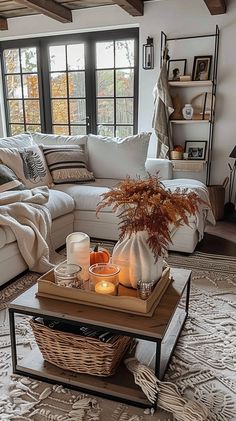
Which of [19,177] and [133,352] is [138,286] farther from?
[19,177]

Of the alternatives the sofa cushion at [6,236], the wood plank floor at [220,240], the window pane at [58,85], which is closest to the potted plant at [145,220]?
the sofa cushion at [6,236]

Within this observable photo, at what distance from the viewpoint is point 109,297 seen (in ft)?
4.67

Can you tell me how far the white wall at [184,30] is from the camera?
12.6ft

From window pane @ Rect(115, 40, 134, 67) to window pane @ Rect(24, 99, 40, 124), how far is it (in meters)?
1.32

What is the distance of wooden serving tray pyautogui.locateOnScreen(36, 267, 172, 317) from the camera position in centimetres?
139

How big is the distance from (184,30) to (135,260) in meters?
3.39

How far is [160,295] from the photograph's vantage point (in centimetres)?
152

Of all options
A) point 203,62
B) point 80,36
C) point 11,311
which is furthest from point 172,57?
point 11,311

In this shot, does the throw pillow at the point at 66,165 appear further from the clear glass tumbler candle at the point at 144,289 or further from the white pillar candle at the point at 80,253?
the clear glass tumbler candle at the point at 144,289

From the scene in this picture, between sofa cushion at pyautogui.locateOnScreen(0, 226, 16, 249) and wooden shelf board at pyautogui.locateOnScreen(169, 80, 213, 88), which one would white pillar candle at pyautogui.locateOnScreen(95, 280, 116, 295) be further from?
wooden shelf board at pyautogui.locateOnScreen(169, 80, 213, 88)

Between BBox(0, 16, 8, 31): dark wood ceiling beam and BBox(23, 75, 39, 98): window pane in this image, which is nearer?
BBox(0, 16, 8, 31): dark wood ceiling beam

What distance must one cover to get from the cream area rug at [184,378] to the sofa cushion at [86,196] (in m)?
1.07

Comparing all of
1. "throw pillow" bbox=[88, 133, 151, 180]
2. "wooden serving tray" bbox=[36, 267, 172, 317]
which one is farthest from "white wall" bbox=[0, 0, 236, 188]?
"wooden serving tray" bbox=[36, 267, 172, 317]

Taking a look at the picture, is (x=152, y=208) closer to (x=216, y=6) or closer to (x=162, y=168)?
(x=162, y=168)
